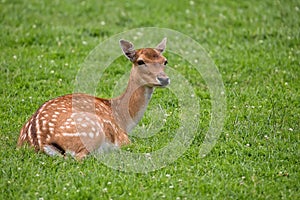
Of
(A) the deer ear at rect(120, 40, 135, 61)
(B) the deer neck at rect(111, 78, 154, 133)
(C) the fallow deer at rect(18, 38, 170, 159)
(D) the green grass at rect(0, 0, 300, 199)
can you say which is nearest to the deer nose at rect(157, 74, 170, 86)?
(C) the fallow deer at rect(18, 38, 170, 159)

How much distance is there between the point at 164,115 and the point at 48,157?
2.16 m

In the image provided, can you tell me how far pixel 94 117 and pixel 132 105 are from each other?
947 mm

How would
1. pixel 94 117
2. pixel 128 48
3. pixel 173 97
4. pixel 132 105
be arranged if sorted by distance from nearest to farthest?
pixel 94 117, pixel 128 48, pixel 132 105, pixel 173 97

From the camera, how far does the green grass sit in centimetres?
640

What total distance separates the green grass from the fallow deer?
0.58 ft

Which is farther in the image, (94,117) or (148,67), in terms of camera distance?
(148,67)

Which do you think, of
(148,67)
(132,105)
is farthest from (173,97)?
(148,67)

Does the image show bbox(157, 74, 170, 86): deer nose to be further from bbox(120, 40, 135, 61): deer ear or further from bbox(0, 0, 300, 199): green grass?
bbox(0, 0, 300, 199): green grass

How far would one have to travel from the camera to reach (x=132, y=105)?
8172 millimetres

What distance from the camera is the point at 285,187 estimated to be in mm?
6402

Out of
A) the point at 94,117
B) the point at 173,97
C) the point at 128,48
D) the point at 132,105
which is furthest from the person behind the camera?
the point at 173,97

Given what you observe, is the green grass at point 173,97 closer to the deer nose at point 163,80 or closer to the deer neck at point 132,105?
the deer neck at point 132,105

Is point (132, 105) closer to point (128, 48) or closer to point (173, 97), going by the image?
point (128, 48)

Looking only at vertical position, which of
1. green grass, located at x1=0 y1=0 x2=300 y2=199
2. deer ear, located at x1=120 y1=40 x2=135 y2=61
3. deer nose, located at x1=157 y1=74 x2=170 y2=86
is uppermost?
deer ear, located at x1=120 y1=40 x2=135 y2=61
